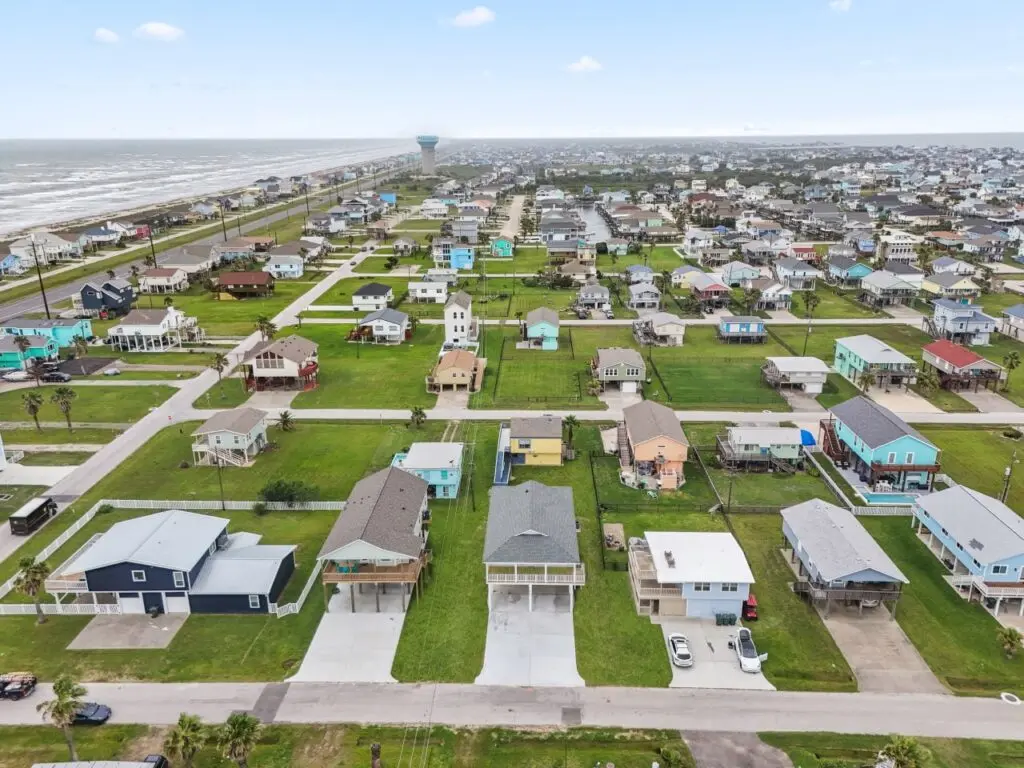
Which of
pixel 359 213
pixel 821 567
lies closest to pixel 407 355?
pixel 821 567

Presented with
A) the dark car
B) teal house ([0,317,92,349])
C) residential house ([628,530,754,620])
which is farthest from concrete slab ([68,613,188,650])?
teal house ([0,317,92,349])

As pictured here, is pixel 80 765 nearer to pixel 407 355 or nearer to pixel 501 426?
pixel 501 426

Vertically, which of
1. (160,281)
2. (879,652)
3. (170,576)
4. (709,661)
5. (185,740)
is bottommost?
(879,652)

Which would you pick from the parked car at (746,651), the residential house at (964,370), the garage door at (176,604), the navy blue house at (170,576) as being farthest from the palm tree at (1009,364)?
the garage door at (176,604)

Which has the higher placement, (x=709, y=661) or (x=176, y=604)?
(x=176, y=604)

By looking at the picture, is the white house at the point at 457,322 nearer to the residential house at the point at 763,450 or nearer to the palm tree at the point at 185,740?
the residential house at the point at 763,450

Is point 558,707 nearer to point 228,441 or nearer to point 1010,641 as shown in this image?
point 1010,641

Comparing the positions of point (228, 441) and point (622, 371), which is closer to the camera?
point (228, 441)

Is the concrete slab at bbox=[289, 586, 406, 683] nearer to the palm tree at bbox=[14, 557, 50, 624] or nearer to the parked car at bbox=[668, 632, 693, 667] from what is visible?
the parked car at bbox=[668, 632, 693, 667]

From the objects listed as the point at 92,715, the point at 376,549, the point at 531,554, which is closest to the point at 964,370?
the point at 531,554
